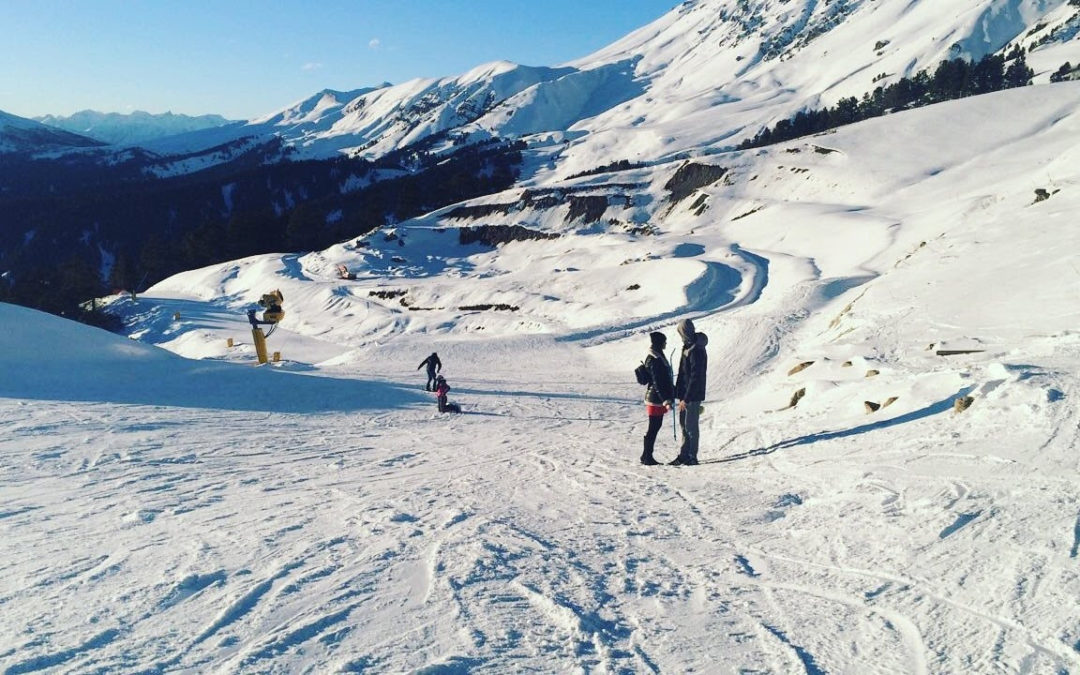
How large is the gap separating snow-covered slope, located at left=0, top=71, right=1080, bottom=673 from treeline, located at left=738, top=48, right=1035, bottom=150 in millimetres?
64861

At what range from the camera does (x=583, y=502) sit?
6793 mm

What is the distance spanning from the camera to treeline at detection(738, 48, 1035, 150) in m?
77.6

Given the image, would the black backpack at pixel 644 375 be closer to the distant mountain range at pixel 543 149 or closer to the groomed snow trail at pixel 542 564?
the groomed snow trail at pixel 542 564

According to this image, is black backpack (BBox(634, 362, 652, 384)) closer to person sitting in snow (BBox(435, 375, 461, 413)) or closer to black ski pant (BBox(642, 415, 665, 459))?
black ski pant (BBox(642, 415, 665, 459))

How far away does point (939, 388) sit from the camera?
7.88 m

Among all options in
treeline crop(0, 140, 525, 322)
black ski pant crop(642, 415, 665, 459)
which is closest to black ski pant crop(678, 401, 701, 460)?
black ski pant crop(642, 415, 665, 459)

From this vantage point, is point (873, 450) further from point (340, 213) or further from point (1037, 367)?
point (340, 213)

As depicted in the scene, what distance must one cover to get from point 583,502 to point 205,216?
499ft

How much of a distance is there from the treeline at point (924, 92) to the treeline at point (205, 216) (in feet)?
123

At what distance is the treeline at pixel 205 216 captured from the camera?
68.7m

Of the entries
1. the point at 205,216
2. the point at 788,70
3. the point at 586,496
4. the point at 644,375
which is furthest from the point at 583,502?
the point at 788,70

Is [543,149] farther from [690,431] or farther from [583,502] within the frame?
[583,502]

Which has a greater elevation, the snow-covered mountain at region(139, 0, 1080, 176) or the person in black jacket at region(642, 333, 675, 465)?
the snow-covered mountain at region(139, 0, 1080, 176)

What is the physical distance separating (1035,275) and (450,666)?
14.1m
